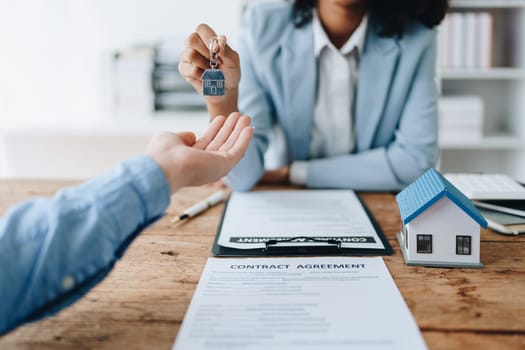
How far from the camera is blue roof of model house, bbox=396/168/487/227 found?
2.59 ft

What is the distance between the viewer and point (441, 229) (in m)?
0.82

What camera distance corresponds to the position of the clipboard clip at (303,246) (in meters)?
0.86

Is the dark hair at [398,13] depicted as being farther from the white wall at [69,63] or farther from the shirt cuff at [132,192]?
the white wall at [69,63]

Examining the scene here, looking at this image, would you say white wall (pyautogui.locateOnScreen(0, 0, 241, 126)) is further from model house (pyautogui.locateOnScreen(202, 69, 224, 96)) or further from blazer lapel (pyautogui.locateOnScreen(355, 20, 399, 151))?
model house (pyautogui.locateOnScreen(202, 69, 224, 96))

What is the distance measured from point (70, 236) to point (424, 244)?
53 centimetres

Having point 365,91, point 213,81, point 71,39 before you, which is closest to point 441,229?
point 213,81

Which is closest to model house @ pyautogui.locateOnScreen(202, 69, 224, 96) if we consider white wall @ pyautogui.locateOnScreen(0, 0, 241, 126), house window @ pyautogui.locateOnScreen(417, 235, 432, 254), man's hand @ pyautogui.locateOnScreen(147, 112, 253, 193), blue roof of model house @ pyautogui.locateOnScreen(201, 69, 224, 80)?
blue roof of model house @ pyautogui.locateOnScreen(201, 69, 224, 80)

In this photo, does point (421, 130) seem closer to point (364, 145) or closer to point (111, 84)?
point (364, 145)

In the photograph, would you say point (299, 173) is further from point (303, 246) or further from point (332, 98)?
point (303, 246)

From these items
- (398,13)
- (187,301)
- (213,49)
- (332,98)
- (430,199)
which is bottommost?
(187,301)

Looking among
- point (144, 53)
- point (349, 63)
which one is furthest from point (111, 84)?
point (349, 63)

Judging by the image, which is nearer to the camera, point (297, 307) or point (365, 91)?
point (297, 307)

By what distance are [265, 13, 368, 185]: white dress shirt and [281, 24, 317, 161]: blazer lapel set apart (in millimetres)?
34

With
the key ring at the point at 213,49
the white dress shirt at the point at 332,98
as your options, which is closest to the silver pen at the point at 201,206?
the key ring at the point at 213,49
